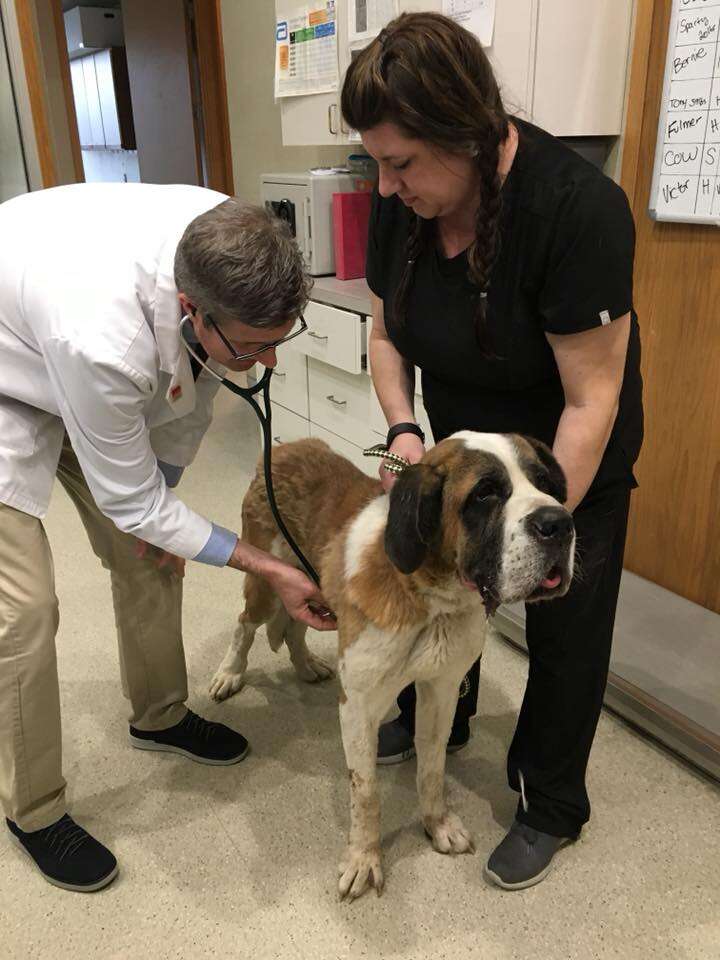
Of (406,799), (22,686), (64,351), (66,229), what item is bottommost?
(406,799)

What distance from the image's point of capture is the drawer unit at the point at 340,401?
9.80 feet

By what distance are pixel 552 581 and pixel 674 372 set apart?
1494 millimetres

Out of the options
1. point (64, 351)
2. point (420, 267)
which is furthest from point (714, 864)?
point (64, 351)

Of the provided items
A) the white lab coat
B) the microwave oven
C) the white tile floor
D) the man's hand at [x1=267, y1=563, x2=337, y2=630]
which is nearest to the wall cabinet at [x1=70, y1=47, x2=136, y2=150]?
the microwave oven

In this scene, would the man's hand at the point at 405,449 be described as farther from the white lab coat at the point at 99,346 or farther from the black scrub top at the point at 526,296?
the white lab coat at the point at 99,346

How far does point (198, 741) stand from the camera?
200 cm

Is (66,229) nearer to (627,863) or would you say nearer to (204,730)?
(204,730)

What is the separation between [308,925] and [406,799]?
41 cm

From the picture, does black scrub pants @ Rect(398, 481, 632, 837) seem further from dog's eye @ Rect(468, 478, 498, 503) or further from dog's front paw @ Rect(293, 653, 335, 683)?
dog's front paw @ Rect(293, 653, 335, 683)

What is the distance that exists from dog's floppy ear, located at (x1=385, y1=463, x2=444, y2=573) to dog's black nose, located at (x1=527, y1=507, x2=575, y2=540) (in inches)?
7.1

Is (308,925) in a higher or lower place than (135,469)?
lower

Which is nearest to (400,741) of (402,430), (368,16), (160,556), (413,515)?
(160,556)

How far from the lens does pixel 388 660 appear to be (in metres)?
1.44

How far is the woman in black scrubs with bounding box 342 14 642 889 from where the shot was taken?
1.16 metres
